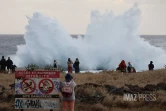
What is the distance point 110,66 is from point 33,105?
4113 centimetres

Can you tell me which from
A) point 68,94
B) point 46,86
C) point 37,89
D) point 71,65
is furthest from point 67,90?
point 71,65

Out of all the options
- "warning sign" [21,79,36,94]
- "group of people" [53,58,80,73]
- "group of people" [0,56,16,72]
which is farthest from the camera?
"group of people" [0,56,16,72]

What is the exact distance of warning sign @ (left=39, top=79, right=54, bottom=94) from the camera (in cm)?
1272

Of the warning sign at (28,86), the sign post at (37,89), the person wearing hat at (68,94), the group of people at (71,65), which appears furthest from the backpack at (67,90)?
the group of people at (71,65)

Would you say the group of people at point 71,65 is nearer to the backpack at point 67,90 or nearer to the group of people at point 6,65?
the group of people at point 6,65

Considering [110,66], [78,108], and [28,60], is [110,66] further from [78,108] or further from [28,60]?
[78,108]

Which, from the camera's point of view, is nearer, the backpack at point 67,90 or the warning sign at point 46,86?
the backpack at point 67,90

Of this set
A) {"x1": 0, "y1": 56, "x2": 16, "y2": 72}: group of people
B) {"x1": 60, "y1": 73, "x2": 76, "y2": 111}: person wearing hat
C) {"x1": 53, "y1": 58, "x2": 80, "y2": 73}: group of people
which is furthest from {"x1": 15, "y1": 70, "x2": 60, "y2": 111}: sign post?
{"x1": 0, "y1": 56, "x2": 16, "y2": 72}: group of people

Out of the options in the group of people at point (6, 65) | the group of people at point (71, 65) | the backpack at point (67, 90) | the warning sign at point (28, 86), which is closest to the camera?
the backpack at point (67, 90)

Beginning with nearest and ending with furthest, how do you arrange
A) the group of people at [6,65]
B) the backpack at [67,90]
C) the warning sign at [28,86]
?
1. the backpack at [67,90]
2. the warning sign at [28,86]
3. the group of people at [6,65]

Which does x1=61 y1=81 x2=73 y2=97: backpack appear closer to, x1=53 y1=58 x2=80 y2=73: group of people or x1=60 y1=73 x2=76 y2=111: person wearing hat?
x1=60 y1=73 x2=76 y2=111: person wearing hat

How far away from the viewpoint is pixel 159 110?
14312mm

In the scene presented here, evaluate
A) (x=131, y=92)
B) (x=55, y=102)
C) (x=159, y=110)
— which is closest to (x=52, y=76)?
(x=55, y=102)

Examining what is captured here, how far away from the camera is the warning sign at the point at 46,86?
41.7 ft
